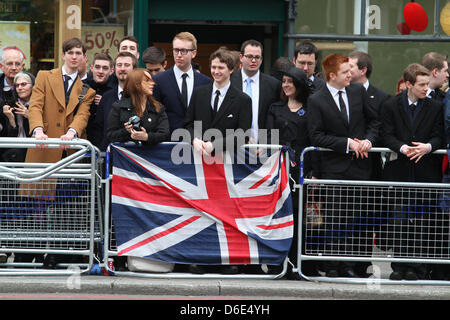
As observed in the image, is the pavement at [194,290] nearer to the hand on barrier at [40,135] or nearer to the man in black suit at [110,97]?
the hand on barrier at [40,135]

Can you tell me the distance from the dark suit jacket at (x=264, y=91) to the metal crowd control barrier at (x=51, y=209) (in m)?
1.91

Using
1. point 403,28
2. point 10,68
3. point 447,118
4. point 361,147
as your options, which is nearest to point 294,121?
point 361,147

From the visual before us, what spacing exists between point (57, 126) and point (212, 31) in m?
6.18

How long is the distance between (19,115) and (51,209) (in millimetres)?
1381

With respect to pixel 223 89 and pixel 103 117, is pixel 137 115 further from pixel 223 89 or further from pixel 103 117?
pixel 223 89

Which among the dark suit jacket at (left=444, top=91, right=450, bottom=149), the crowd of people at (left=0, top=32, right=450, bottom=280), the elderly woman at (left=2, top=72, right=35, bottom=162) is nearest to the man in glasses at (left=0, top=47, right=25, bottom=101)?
the crowd of people at (left=0, top=32, right=450, bottom=280)

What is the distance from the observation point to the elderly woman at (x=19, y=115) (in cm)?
947

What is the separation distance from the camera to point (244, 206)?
29.5 feet

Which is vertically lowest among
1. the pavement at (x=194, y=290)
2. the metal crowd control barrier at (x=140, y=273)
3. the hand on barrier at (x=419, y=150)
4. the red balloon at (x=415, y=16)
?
the pavement at (x=194, y=290)

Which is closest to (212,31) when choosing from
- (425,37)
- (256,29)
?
(256,29)

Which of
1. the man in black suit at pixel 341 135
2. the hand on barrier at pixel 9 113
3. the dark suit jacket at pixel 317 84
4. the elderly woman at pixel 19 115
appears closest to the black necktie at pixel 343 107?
the man in black suit at pixel 341 135

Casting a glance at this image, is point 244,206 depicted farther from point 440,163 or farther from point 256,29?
point 256,29

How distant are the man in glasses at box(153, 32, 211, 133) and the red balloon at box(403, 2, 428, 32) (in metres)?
5.98

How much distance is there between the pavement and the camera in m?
8.52
